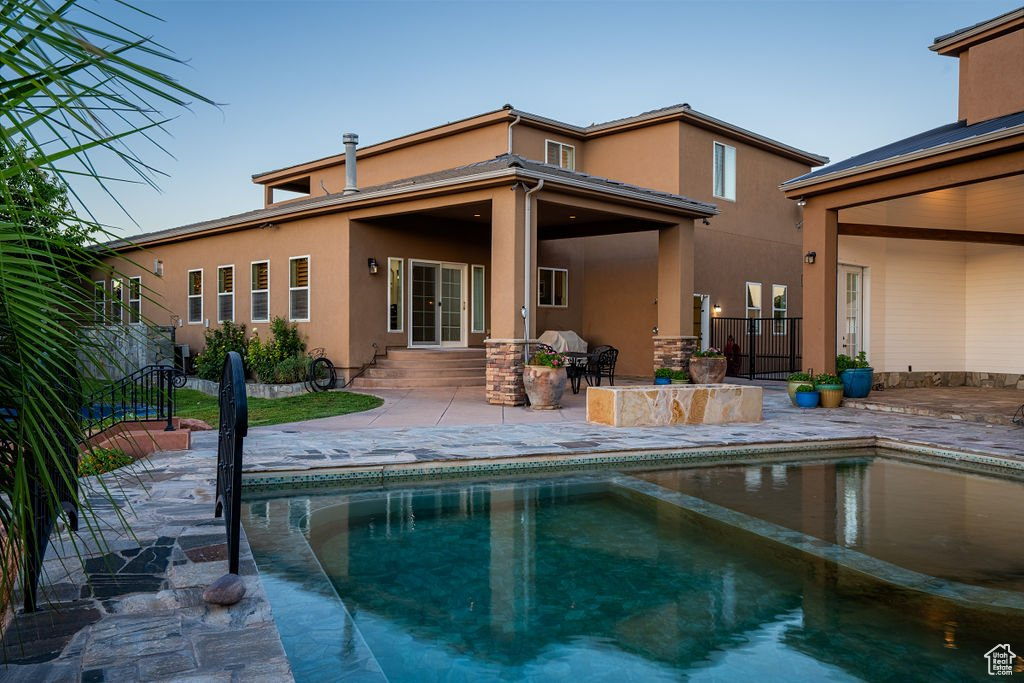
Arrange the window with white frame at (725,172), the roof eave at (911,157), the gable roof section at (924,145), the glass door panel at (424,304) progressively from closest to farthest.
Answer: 1. the roof eave at (911,157)
2. the gable roof section at (924,145)
3. the glass door panel at (424,304)
4. the window with white frame at (725,172)

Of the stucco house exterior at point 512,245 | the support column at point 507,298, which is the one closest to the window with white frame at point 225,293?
the stucco house exterior at point 512,245

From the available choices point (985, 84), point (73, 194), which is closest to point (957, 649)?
point (73, 194)

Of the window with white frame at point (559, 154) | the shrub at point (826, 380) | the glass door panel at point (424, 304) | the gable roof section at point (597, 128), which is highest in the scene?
the gable roof section at point (597, 128)

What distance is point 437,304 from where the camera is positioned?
14938 mm

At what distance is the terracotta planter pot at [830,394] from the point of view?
11305 mm

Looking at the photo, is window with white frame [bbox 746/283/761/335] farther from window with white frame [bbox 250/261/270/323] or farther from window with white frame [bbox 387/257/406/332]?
window with white frame [bbox 250/261/270/323]

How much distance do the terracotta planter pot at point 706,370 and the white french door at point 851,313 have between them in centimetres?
244

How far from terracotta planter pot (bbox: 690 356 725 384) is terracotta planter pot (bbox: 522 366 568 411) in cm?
385

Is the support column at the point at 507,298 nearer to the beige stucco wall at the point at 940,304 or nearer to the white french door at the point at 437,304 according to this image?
the white french door at the point at 437,304

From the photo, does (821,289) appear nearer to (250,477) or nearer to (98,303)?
(250,477)

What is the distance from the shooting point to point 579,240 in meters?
17.5

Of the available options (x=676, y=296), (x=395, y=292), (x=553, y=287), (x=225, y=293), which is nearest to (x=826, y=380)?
(x=676, y=296)

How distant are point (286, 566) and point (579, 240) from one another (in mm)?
14114

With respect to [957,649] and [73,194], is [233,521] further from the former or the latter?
[957,649]
